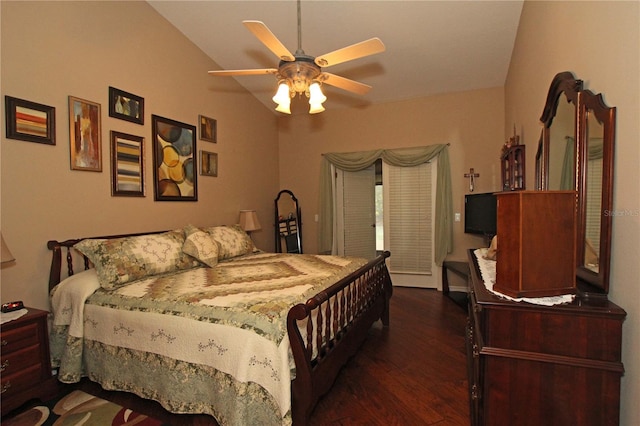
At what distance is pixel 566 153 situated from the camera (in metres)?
1.58

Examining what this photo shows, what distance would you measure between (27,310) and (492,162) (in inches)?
198

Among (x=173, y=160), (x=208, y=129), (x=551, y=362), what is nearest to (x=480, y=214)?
(x=551, y=362)

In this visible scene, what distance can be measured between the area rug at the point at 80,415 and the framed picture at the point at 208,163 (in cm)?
248

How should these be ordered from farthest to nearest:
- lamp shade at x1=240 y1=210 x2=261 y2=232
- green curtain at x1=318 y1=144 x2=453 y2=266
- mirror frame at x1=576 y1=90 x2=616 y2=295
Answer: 1. green curtain at x1=318 y1=144 x2=453 y2=266
2. lamp shade at x1=240 y1=210 x2=261 y2=232
3. mirror frame at x1=576 y1=90 x2=616 y2=295

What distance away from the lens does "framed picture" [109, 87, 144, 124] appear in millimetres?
2818

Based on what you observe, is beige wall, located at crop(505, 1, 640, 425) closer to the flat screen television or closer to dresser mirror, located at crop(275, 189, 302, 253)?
the flat screen television

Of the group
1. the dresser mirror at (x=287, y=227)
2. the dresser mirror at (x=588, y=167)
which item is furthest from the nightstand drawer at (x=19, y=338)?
the dresser mirror at (x=287, y=227)

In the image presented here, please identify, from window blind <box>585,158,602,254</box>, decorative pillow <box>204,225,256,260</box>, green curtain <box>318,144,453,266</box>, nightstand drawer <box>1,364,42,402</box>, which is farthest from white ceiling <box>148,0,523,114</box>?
nightstand drawer <box>1,364,42,402</box>

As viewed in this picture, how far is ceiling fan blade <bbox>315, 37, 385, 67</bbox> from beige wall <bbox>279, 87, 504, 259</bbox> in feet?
9.04

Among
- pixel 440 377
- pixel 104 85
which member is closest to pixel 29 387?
pixel 104 85

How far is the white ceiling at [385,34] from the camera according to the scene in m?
2.88

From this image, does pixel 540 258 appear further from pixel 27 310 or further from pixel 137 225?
pixel 137 225

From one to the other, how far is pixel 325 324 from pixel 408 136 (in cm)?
354

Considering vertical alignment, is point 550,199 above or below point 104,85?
below
